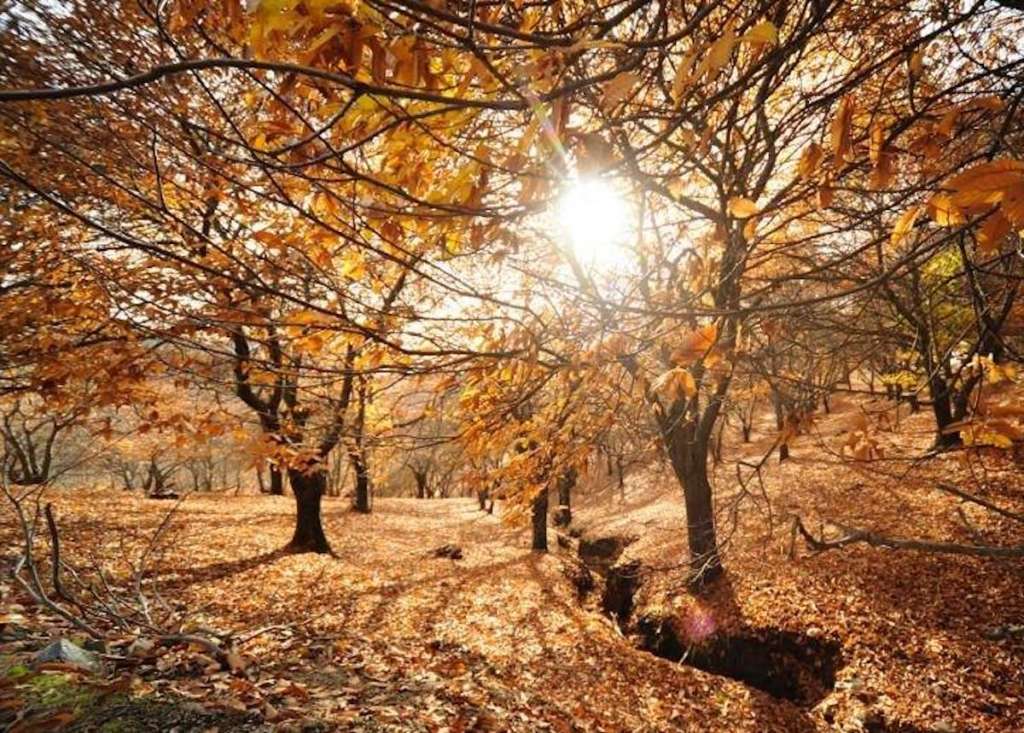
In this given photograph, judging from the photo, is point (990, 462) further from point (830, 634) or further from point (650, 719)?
point (650, 719)

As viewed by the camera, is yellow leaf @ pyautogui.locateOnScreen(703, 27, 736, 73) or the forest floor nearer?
yellow leaf @ pyautogui.locateOnScreen(703, 27, 736, 73)

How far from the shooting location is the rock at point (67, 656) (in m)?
3.17

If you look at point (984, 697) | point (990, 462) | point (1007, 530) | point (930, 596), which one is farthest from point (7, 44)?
point (990, 462)

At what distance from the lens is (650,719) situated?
231 inches

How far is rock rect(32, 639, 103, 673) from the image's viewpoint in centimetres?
317

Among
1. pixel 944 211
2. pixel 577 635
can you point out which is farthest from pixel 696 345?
pixel 577 635

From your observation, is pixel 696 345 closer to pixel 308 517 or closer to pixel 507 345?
pixel 507 345

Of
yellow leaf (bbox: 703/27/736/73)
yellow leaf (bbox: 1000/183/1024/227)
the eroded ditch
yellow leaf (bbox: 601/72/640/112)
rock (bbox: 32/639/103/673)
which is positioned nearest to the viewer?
yellow leaf (bbox: 1000/183/1024/227)

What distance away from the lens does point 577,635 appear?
8156 millimetres

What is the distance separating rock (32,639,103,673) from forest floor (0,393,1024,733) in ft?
0.35

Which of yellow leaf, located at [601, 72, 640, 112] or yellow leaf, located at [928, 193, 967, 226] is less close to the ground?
yellow leaf, located at [601, 72, 640, 112]

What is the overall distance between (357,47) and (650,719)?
6893mm

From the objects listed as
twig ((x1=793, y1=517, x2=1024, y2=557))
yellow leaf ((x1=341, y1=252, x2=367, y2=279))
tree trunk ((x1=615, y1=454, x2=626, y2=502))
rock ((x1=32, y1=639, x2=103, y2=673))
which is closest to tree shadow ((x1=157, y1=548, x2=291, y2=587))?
rock ((x1=32, y1=639, x2=103, y2=673))

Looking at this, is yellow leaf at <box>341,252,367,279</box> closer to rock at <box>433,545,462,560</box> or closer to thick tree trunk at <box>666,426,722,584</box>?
thick tree trunk at <box>666,426,722,584</box>
